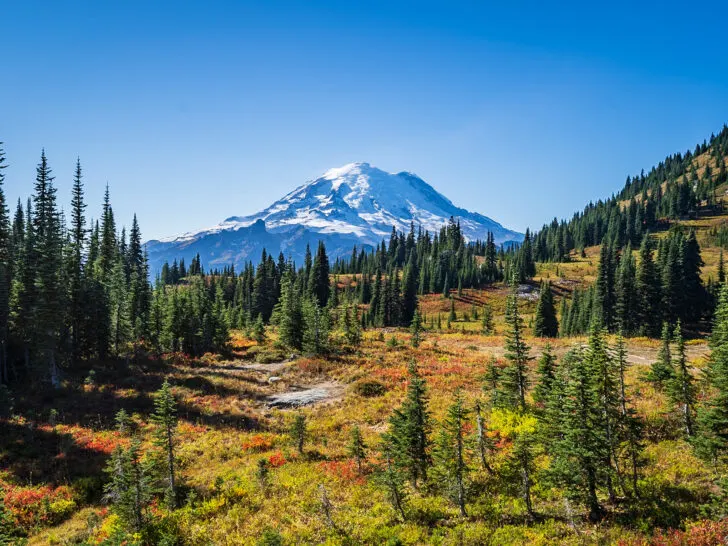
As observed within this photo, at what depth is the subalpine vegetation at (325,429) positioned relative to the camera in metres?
13.2

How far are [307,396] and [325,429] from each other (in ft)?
23.5

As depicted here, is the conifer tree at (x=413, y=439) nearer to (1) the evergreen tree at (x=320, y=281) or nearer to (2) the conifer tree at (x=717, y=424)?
(2) the conifer tree at (x=717, y=424)

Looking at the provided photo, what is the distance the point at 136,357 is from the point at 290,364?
60.0 ft

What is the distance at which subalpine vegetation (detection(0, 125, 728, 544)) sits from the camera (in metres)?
13.2

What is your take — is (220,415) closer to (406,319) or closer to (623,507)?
(623,507)

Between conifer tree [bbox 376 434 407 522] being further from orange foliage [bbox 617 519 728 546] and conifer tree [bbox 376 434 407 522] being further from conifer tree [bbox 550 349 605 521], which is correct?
orange foliage [bbox 617 519 728 546]

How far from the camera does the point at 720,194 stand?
182 metres

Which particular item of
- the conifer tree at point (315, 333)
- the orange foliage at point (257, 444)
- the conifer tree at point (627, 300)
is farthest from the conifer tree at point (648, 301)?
the orange foliage at point (257, 444)

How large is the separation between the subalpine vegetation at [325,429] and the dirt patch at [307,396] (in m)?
0.34

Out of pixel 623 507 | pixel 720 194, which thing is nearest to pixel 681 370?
pixel 623 507

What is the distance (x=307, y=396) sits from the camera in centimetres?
3156

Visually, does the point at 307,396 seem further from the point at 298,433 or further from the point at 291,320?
the point at 291,320

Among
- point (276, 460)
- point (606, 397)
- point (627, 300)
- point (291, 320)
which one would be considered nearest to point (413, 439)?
point (606, 397)

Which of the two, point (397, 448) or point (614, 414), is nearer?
point (614, 414)
